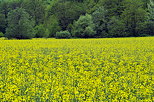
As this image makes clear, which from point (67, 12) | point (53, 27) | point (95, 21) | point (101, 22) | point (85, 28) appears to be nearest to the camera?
point (85, 28)

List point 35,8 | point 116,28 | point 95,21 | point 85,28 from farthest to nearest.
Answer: point 35,8
point 95,21
point 116,28
point 85,28

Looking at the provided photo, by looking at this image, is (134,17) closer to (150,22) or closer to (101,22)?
(150,22)

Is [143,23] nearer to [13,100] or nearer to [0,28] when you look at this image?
[0,28]

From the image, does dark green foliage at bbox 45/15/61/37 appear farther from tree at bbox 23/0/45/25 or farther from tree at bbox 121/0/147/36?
tree at bbox 23/0/45/25

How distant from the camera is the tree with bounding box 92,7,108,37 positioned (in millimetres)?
54866

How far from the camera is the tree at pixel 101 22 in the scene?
2160 inches

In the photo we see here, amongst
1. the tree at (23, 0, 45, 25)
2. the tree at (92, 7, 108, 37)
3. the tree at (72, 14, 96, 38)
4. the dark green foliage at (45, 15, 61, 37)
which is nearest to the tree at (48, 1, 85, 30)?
the dark green foliage at (45, 15, 61, 37)

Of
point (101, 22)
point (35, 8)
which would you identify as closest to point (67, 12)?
point (101, 22)

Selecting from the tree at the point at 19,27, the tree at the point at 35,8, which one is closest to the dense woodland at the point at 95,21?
the tree at the point at 19,27

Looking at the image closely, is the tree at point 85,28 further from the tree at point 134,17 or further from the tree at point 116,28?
the tree at point 134,17

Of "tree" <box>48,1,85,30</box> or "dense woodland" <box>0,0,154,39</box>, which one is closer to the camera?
"dense woodland" <box>0,0,154,39</box>

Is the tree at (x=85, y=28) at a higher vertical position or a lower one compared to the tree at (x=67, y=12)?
lower

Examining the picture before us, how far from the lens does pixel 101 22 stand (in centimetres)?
5675

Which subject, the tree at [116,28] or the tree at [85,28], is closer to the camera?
the tree at [85,28]
